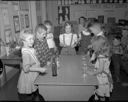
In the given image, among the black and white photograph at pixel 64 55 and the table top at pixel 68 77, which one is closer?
the table top at pixel 68 77

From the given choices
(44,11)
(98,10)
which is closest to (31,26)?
(44,11)

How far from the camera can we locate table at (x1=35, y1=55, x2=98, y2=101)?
1.77 m

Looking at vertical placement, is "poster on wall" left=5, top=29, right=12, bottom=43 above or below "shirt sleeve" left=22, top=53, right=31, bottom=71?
above


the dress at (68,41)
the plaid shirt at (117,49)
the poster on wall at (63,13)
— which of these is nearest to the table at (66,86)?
the dress at (68,41)

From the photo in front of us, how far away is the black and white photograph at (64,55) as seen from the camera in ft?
6.36

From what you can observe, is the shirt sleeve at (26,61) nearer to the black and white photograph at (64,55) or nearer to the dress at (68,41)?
the black and white photograph at (64,55)

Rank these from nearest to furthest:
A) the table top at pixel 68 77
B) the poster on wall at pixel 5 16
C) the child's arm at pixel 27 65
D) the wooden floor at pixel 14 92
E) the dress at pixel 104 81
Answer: the table top at pixel 68 77, the child's arm at pixel 27 65, the dress at pixel 104 81, the wooden floor at pixel 14 92, the poster on wall at pixel 5 16

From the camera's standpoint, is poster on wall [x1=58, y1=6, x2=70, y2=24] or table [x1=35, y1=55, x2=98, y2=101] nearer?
table [x1=35, y1=55, x2=98, y2=101]

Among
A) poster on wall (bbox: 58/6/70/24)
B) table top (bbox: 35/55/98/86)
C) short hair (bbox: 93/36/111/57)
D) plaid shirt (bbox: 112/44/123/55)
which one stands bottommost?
table top (bbox: 35/55/98/86)

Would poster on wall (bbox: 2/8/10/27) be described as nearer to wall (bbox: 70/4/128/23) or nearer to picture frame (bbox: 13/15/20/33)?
picture frame (bbox: 13/15/20/33)

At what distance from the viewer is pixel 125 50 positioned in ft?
12.3

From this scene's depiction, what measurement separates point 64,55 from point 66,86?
3.61 feet

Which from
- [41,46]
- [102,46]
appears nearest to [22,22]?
[41,46]

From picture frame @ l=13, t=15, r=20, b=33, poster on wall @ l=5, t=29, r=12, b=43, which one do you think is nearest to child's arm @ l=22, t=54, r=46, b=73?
poster on wall @ l=5, t=29, r=12, b=43
